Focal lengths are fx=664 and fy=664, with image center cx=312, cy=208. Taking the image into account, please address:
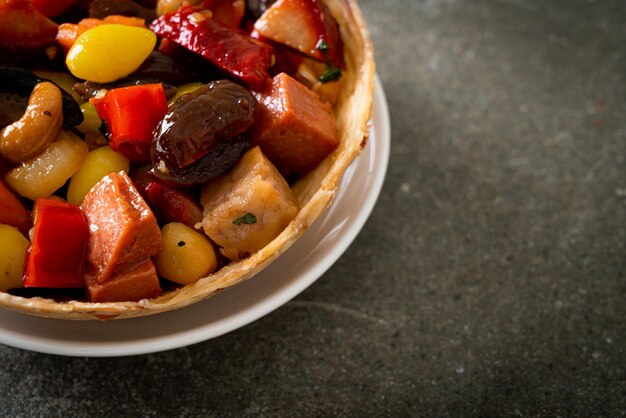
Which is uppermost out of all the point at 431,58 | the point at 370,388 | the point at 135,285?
the point at 135,285

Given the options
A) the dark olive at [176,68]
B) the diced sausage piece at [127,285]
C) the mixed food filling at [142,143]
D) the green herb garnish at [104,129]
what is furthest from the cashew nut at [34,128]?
the diced sausage piece at [127,285]

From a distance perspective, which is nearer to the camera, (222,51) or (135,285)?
(135,285)

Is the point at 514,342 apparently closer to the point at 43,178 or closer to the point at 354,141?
the point at 354,141

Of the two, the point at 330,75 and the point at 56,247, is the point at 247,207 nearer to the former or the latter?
the point at 56,247

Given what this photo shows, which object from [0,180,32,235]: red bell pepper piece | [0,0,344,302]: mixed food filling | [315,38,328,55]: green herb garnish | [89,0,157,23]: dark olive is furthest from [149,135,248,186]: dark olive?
[89,0,157,23]: dark olive

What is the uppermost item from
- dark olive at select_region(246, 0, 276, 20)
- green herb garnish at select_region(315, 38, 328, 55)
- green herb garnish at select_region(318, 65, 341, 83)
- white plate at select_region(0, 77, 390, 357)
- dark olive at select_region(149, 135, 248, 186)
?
dark olive at select_region(246, 0, 276, 20)

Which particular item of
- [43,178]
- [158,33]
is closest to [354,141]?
[158,33]

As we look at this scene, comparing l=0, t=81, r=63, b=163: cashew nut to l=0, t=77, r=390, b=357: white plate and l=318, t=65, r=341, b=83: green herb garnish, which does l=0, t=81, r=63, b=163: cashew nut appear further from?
l=318, t=65, r=341, b=83: green herb garnish
